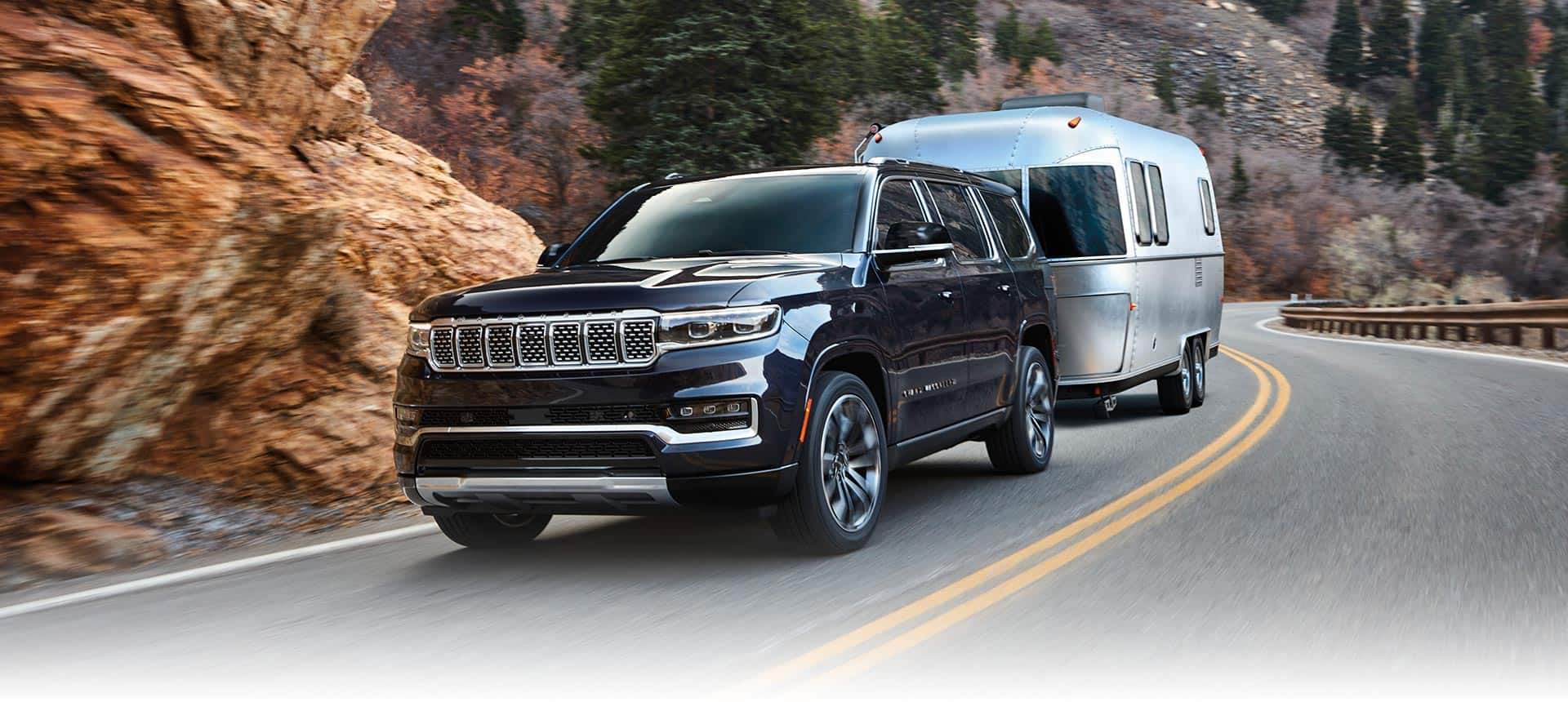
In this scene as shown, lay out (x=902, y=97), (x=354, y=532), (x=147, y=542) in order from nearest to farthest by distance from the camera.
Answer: (x=147, y=542) → (x=354, y=532) → (x=902, y=97)

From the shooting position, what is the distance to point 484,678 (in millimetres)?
4508

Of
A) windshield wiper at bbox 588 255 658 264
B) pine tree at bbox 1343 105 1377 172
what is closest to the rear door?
windshield wiper at bbox 588 255 658 264

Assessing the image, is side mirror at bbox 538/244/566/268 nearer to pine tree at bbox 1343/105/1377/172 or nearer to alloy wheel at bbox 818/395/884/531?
alloy wheel at bbox 818/395/884/531

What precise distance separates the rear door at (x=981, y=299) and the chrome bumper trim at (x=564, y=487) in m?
2.80

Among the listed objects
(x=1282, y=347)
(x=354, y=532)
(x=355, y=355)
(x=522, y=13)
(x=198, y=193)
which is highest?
(x=522, y=13)

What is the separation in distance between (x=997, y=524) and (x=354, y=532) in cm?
352

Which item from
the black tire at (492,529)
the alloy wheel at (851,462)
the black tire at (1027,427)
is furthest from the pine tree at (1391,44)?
the black tire at (492,529)

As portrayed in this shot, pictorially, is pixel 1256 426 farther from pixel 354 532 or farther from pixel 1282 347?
pixel 1282 347

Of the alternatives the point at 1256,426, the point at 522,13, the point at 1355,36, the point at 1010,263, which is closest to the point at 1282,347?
the point at 1256,426

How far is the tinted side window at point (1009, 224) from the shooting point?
30.7 ft

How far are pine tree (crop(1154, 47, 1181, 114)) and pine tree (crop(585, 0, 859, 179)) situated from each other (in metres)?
92.7

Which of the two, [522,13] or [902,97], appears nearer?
[522,13]

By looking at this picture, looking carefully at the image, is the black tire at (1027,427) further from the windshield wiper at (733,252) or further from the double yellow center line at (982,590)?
the windshield wiper at (733,252)

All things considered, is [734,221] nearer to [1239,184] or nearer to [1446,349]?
[1446,349]
